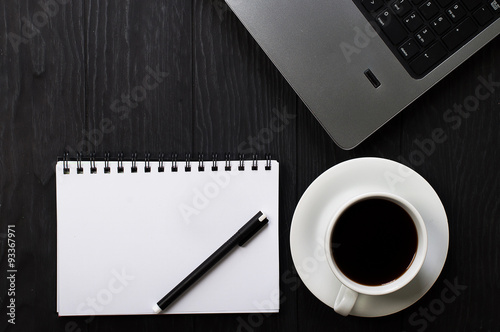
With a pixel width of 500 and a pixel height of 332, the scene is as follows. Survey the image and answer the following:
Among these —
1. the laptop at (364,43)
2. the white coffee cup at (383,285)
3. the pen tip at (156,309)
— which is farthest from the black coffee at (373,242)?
the pen tip at (156,309)

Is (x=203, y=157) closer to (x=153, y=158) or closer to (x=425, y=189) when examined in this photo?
(x=153, y=158)

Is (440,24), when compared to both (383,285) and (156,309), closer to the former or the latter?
(383,285)

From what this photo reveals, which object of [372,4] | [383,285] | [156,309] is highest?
[372,4]

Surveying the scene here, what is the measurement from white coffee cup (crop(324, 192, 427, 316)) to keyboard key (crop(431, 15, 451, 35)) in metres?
0.19

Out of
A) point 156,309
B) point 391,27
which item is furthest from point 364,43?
point 156,309

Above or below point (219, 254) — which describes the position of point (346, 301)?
Answer: below

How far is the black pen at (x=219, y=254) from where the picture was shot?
0.58 m

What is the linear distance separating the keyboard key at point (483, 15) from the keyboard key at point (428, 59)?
0.16 feet

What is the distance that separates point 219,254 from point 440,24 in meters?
0.36

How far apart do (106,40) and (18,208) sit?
0.23m

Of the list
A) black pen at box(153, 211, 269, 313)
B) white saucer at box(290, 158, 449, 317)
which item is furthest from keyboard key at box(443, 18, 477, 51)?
black pen at box(153, 211, 269, 313)

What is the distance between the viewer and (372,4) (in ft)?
1.75

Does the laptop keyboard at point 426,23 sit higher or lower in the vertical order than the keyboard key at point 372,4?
lower

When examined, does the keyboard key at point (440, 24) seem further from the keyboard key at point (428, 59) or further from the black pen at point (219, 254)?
the black pen at point (219, 254)
